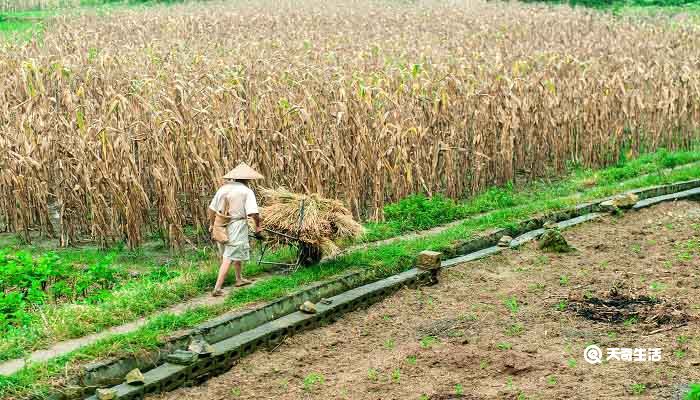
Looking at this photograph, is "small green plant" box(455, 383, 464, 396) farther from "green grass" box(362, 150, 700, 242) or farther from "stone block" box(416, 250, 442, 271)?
"green grass" box(362, 150, 700, 242)

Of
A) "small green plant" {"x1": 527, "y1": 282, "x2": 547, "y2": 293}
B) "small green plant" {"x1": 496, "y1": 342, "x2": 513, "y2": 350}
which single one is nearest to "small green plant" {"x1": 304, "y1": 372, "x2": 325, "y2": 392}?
"small green plant" {"x1": 496, "y1": 342, "x2": 513, "y2": 350}

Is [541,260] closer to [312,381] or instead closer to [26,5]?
[312,381]

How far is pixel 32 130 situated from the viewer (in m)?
12.4

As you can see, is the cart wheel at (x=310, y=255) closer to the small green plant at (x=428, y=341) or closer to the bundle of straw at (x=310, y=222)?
the bundle of straw at (x=310, y=222)

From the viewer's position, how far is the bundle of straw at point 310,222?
948 centimetres

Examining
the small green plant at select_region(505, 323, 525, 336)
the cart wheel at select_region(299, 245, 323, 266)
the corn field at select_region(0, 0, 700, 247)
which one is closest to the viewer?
the small green plant at select_region(505, 323, 525, 336)

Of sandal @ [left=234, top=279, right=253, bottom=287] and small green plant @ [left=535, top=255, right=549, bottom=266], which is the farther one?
small green plant @ [left=535, top=255, right=549, bottom=266]

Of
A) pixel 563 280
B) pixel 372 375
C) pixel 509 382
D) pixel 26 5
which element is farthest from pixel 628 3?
pixel 372 375

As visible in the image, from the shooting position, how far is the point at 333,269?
9805 mm

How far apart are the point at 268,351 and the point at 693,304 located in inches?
150

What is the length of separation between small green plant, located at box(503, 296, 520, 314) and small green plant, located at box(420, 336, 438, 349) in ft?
3.21

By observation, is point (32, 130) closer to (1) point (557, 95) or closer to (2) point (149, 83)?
(2) point (149, 83)

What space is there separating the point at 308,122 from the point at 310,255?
2.42 m

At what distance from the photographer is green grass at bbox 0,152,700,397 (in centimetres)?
745
